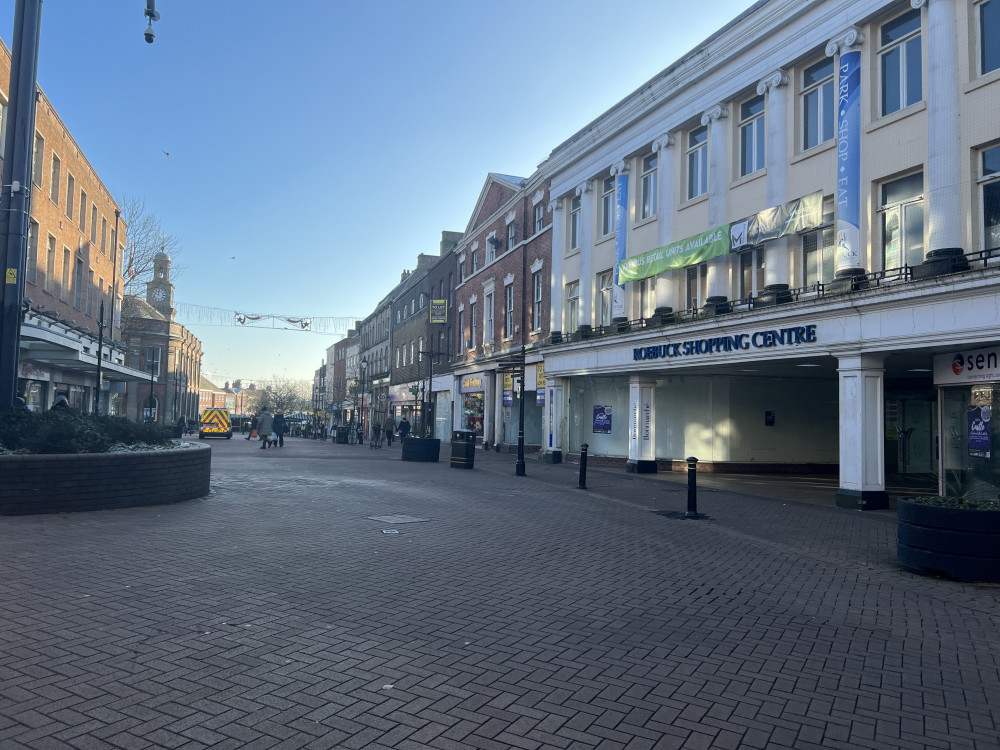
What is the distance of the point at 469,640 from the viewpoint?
4.98 meters

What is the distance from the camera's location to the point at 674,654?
4.86 meters

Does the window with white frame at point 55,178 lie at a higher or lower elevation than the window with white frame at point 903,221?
higher

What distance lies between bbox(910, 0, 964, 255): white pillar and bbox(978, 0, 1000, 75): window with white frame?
0.40 metres

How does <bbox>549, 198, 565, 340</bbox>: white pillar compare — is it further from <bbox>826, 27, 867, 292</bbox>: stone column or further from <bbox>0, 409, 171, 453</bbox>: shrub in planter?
<bbox>0, 409, 171, 453</bbox>: shrub in planter

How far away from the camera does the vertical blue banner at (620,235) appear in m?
22.8

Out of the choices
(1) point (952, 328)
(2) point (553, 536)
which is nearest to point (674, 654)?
(2) point (553, 536)

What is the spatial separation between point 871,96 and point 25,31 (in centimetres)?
1523

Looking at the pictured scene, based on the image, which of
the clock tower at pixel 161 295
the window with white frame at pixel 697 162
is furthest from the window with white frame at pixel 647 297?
the clock tower at pixel 161 295

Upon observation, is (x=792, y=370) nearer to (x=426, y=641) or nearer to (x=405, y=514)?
(x=405, y=514)

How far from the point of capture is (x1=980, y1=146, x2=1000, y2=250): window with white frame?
12.2 meters

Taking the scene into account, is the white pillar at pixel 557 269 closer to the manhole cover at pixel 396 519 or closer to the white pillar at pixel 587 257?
the white pillar at pixel 587 257

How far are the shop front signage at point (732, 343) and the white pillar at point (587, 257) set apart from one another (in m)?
4.00

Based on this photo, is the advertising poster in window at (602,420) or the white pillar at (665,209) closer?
the white pillar at (665,209)

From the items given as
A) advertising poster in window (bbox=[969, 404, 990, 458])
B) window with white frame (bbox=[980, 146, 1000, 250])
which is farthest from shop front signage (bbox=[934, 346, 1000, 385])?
window with white frame (bbox=[980, 146, 1000, 250])
